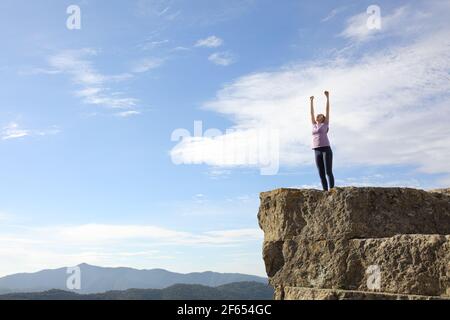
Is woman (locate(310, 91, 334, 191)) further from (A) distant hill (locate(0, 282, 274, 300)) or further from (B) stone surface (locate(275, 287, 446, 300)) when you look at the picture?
(A) distant hill (locate(0, 282, 274, 300))

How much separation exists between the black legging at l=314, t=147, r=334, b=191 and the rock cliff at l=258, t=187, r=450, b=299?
1333 millimetres

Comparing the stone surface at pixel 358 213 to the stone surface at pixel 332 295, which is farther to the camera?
the stone surface at pixel 358 213

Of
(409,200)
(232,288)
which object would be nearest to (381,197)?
(409,200)

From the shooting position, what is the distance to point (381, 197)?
8016 mm

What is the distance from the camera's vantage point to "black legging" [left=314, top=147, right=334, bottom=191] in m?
9.70

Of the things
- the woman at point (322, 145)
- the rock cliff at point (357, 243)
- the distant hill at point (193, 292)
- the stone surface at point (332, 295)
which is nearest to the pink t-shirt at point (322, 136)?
the woman at point (322, 145)

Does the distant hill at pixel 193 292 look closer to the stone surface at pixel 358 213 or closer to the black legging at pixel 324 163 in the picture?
the black legging at pixel 324 163

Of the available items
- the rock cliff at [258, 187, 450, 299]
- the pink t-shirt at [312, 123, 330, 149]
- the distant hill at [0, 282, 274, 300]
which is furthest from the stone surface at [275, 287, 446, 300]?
the distant hill at [0, 282, 274, 300]

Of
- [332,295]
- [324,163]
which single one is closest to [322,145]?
[324,163]

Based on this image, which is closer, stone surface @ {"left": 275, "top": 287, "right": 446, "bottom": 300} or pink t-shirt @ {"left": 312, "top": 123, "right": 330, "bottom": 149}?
stone surface @ {"left": 275, "top": 287, "right": 446, "bottom": 300}

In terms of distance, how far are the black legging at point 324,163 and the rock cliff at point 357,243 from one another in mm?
1333

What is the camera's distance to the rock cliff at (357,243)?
6.73m
